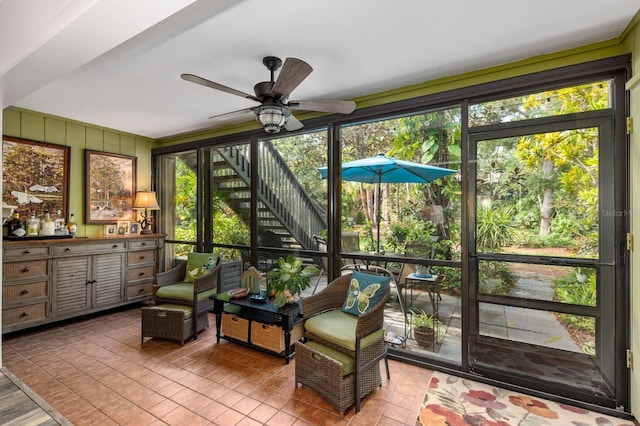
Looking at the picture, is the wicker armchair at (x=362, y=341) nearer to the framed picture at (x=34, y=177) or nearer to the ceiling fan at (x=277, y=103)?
the ceiling fan at (x=277, y=103)

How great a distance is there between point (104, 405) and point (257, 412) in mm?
1119

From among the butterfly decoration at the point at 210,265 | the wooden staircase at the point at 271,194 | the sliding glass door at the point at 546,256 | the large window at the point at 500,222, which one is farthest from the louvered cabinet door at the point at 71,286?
the sliding glass door at the point at 546,256

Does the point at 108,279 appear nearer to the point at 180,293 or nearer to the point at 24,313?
the point at 24,313

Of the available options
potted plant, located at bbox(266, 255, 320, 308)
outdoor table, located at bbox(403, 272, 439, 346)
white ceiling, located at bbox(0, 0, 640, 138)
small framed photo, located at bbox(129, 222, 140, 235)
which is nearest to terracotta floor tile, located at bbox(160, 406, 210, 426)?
potted plant, located at bbox(266, 255, 320, 308)

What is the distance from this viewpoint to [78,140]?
421 centimetres

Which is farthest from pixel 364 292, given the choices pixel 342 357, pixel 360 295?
pixel 342 357

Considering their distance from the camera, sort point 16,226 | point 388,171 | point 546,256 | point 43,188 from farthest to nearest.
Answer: point 43,188
point 16,226
point 388,171
point 546,256

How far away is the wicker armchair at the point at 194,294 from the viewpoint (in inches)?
133

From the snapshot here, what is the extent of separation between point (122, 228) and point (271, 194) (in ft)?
7.99

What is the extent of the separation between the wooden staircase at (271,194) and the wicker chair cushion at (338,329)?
1.15m

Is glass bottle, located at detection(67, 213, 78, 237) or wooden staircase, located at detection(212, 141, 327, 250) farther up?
wooden staircase, located at detection(212, 141, 327, 250)

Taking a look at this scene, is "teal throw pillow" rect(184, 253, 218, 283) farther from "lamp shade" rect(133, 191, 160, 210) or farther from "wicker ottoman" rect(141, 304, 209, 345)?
"lamp shade" rect(133, 191, 160, 210)

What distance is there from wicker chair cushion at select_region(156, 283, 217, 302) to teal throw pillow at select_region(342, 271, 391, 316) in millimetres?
1682

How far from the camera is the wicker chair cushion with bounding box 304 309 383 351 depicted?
2264 mm
